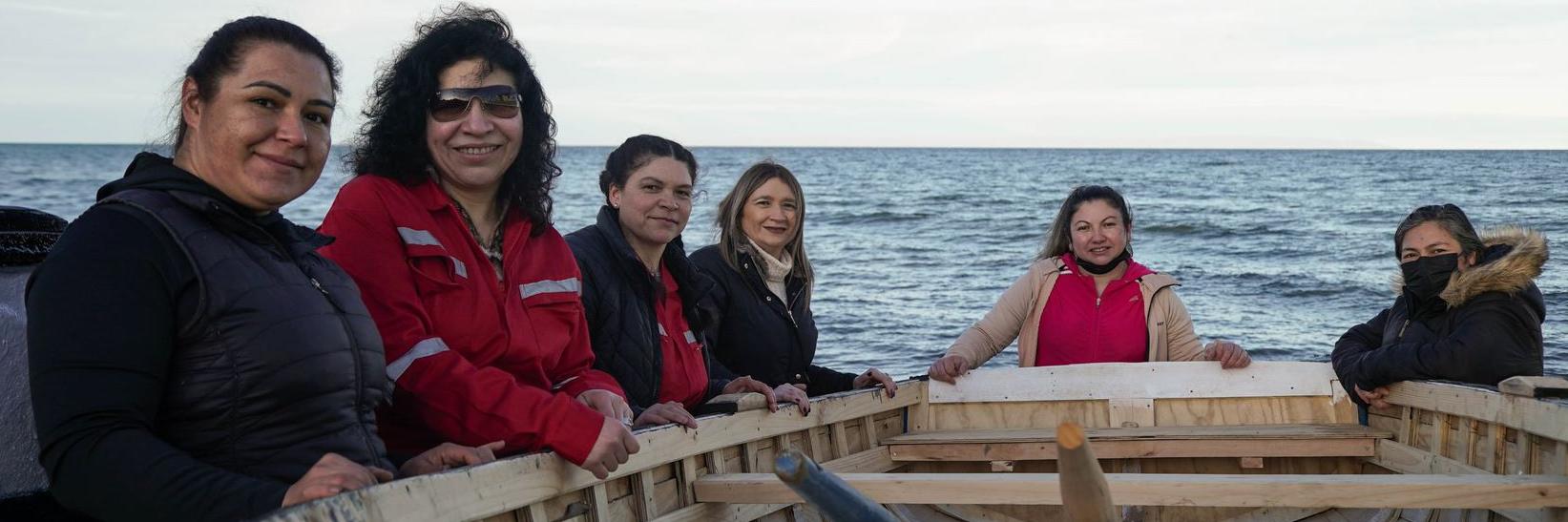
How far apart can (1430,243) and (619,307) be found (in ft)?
10.00

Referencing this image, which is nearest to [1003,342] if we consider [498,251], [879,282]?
[498,251]

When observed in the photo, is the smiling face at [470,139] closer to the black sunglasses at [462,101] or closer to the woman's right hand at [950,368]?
the black sunglasses at [462,101]

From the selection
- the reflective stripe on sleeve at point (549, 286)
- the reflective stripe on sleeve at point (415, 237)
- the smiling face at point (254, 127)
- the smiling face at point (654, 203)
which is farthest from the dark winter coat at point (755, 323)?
the smiling face at point (254, 127)

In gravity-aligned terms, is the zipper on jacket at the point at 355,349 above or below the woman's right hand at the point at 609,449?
above

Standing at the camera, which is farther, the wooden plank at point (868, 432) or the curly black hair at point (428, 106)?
the wooden plank at point (868, 432)

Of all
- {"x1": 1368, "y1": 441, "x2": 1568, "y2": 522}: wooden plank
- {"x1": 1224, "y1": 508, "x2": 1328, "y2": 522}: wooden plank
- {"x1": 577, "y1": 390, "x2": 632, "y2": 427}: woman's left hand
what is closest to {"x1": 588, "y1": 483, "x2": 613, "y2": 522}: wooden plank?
{"x1": 577, "y1": 390, "x2": 632, "y2": 427}: woman's left hand

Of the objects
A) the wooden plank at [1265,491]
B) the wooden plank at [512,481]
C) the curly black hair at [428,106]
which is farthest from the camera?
the wooden plank at [1265,491]

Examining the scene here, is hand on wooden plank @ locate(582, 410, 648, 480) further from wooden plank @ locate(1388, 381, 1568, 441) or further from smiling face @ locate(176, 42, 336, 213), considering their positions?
wooden plank @ locate(1388, 381, 1568, 441)

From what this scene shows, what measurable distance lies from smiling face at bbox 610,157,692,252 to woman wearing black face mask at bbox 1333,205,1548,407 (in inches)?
109

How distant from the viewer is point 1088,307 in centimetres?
620

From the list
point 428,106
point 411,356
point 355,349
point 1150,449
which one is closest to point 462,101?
point 428,106

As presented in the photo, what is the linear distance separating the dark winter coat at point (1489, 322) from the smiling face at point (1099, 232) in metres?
1.33

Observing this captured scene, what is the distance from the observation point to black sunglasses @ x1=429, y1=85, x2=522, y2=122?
3282 millimetres

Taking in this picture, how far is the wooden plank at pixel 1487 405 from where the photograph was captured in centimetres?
418
